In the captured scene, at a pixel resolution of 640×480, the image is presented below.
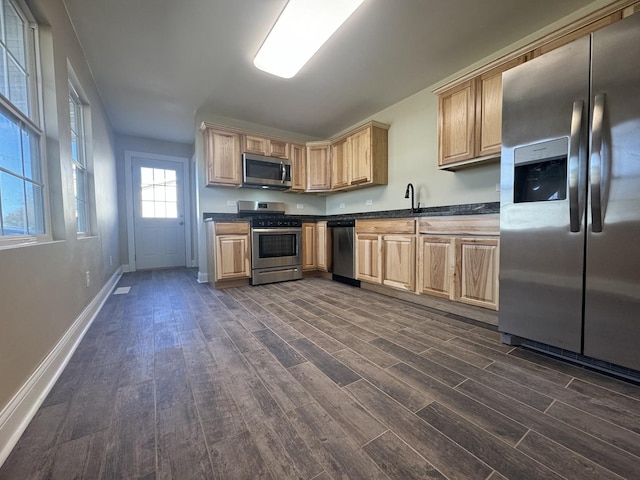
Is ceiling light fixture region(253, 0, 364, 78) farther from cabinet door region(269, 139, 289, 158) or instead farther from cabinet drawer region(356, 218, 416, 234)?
cabinet drawer region(356, 218, 416, 234)

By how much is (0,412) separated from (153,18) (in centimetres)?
273

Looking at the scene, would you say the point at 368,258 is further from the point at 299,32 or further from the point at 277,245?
the point at 299,32

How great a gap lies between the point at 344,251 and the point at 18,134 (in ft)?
10.3

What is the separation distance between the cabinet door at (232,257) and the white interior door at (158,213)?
7.98 feet

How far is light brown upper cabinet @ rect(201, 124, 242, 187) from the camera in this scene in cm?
366

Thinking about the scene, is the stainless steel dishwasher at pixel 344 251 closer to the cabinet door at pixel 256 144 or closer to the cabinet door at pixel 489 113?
the cabinet door at pixel 256 144

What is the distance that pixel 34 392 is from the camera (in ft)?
3.86

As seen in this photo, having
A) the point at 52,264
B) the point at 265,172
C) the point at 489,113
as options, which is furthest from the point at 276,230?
the point at 489,113

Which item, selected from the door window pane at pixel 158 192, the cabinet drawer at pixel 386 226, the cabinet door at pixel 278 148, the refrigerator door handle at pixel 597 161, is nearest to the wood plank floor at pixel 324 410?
the refrigerator door handle at pixel 597 161

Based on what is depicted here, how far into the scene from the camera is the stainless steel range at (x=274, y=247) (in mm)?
3678

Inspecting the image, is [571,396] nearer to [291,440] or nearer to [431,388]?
[431,388]

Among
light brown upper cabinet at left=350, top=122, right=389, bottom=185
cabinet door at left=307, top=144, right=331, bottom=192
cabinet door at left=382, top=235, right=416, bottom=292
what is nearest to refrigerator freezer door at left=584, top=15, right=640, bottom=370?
cabinet door at left=382, top=235, right=416, bottom=292

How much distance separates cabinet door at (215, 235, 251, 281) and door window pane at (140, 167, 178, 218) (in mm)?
2523

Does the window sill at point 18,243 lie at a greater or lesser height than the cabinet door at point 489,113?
lesser
